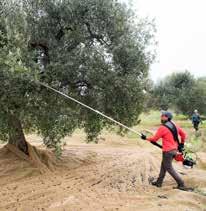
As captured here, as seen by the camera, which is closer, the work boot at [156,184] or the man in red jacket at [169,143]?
the man in red jacket at [169,143]

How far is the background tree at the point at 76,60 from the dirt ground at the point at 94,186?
1375mm

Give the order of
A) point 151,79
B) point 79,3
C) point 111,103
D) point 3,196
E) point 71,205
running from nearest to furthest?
1. point 71,205
2. point 3,196
3. point 79,3
4. point 111,103
5. point 151,79

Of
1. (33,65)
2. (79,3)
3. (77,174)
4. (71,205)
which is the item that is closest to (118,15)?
(79,3)

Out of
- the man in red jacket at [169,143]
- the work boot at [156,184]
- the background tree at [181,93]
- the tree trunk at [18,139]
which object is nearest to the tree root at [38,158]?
the tree trunk at [18,139]

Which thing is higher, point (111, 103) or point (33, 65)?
point (33, 65)

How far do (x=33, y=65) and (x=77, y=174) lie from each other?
4251 millimetres

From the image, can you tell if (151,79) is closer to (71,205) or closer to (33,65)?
(33,65)

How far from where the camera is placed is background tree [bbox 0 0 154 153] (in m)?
13.0

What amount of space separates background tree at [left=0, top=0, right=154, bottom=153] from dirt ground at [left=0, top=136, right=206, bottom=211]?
138cm

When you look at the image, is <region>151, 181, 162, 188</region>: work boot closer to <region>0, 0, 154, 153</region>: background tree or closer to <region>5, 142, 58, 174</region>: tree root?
<region>0, 0, 154, 153</region>: background tree

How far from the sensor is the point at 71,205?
1015 cm

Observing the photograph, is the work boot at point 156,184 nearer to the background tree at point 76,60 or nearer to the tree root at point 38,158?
the background tree at point 76,60

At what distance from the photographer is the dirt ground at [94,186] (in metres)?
10.2

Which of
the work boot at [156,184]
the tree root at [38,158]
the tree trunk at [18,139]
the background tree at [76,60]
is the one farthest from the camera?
the tree root at [38,158]
